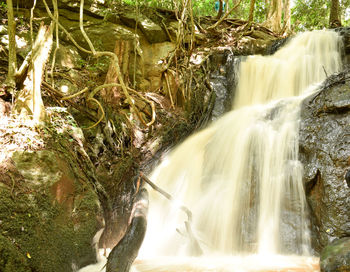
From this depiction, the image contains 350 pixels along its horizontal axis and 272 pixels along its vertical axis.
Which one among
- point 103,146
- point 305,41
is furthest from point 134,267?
point 305,41

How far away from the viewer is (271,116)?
6184mm

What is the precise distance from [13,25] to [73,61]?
3.38 meters

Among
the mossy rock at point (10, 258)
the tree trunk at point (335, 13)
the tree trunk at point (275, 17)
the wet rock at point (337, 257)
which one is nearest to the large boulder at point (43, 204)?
the mossy rock at point (10, 258)

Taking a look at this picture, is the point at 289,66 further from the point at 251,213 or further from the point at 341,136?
the point at 251,213

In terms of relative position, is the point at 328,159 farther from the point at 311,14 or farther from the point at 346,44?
the point at 311,14

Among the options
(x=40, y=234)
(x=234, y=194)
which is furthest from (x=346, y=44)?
(x=40, y=234)

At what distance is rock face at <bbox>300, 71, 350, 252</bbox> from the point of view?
13.2 ft

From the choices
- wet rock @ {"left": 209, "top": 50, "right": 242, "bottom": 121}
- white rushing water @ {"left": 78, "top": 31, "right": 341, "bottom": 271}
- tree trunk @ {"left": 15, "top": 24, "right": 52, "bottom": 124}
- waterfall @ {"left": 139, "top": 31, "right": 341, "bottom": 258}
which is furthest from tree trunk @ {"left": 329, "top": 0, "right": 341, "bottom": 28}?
tree trunk @ {"left": 15, "top": 24, "right": 52, "bottom": 124}

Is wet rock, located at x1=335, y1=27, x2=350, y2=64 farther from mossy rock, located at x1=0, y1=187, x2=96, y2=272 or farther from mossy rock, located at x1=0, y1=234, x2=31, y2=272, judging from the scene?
mossy rock, located at x1=0, y1=234, x2=31, y2=272

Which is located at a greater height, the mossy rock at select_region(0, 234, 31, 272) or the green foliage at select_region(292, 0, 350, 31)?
the green foliage at select_region(292, 0, 350, 31)

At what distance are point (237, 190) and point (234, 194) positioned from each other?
9 cm

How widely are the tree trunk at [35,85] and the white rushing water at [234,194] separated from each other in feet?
8.24

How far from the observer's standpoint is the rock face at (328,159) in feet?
13.2

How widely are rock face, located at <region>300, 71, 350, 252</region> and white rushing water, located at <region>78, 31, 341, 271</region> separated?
17cm
